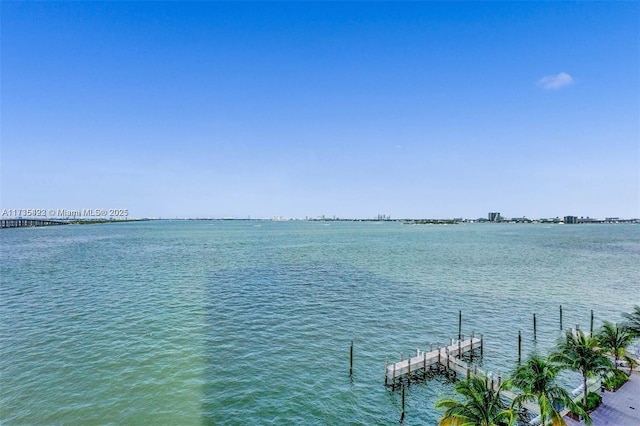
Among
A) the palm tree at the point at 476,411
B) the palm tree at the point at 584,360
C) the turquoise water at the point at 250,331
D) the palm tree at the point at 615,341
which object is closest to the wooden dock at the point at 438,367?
the turquoise water at the point at 250,331

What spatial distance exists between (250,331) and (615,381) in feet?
110

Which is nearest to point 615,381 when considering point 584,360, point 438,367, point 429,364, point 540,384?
point 584,360

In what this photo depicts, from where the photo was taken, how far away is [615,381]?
82.6 feet

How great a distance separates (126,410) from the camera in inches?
972

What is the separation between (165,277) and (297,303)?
34951 millimetres

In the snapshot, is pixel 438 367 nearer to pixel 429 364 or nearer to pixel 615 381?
pixel 429 364

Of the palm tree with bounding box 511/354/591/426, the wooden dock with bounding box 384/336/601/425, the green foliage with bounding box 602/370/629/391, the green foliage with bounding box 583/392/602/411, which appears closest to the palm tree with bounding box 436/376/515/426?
the palm tree with bounding box 511/354/591/426

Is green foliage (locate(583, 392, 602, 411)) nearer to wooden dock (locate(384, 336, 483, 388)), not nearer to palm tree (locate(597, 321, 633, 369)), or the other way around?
palm tree (locate(597, 321, 633, 369))

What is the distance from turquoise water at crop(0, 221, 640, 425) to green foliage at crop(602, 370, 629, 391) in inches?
316

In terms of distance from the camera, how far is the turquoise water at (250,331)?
25.6 m

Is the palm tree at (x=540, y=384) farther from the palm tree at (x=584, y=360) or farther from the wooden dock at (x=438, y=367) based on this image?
the wooden dock at (x=438, y=367)

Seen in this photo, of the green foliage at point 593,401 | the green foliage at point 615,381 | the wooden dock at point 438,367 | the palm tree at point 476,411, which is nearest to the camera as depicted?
the palm tree at point 476,411

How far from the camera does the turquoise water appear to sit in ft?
83.9

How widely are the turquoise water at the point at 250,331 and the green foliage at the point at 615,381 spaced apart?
8030 mm
